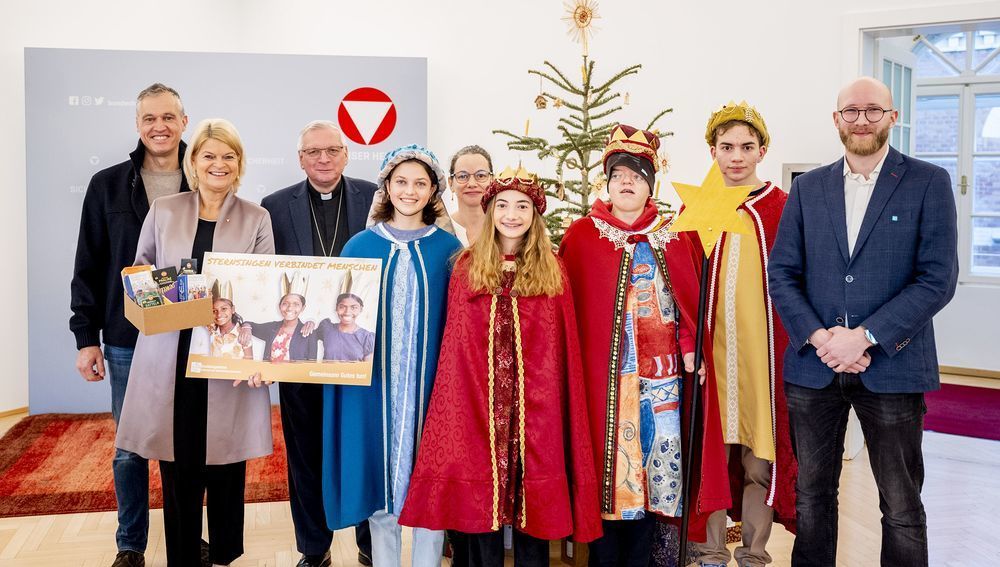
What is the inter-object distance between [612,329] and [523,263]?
384 millimetres

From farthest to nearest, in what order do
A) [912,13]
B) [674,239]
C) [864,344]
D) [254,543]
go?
[912,13], [254,543], [674,239], [864,344]

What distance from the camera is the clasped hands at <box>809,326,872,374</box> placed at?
2.46 m

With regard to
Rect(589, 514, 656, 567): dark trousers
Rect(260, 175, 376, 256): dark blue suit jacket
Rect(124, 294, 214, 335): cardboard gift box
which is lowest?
Rect(589, 514, 656, 567): dark trousers

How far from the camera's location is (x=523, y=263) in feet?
8.39

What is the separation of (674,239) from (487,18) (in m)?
3.95

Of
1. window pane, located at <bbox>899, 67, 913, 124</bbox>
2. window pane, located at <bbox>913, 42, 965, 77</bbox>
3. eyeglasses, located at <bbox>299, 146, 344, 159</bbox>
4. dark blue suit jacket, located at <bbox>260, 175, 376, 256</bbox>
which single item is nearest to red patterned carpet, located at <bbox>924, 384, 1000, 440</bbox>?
window pane, located at <bbox>899, 67, 913, 124</bbox>

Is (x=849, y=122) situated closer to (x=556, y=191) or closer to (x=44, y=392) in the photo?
(x=556, y=191)

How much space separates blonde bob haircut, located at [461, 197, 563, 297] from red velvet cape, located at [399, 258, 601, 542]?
0.13 feet

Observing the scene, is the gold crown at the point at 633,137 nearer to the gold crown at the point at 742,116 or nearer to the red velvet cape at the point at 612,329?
the red velvet cape at the point at 612,329

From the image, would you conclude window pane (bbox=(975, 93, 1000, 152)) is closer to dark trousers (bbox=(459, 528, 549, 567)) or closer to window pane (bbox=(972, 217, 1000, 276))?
window pane (bbox=(972, 217, 1000, 276))

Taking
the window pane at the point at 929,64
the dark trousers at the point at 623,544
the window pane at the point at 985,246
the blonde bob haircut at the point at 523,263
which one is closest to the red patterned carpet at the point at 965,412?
the window pane at the point at 985,246

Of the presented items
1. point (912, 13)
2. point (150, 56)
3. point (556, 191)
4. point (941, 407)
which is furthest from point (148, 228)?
point (941, 407)

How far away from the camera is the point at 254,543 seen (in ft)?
11.5

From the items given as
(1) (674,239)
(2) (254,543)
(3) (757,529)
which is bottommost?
(2) (254,543)
